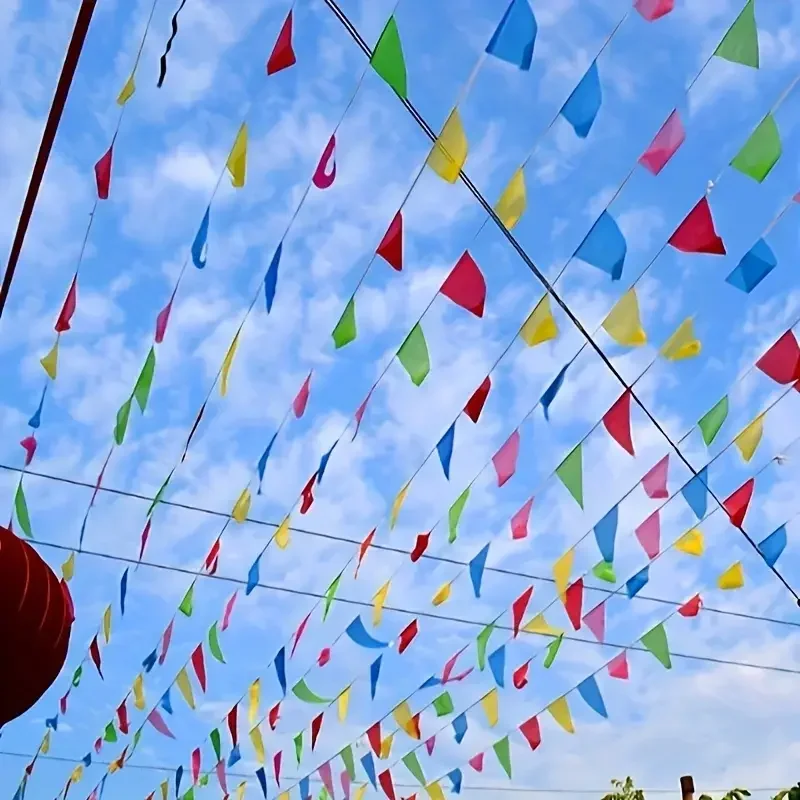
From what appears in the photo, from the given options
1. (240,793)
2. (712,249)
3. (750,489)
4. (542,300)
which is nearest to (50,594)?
(542,300)

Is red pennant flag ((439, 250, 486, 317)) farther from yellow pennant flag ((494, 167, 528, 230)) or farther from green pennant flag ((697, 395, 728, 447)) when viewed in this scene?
green pennant flag ((697, 395, 728, 447))

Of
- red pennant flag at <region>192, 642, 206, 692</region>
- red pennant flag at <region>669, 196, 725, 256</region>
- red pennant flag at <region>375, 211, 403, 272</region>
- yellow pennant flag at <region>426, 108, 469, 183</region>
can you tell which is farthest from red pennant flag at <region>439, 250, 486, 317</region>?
red pennant flag at <region>192, 642, 206, 692</region>

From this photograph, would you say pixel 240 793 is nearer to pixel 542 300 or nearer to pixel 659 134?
pixel 542 300

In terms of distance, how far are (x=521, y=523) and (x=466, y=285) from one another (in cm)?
152

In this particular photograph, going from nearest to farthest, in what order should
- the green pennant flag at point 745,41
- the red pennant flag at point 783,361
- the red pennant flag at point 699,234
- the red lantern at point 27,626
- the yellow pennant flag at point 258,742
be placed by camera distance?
the red lantern at point 27,626, the green pennant flag at point 745,41, the red pennant flag at point 699,234, the red pennant flag at point 783,361, the yellow pennant flag at point 258,742

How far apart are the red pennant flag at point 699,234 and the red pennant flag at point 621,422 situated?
84 cm

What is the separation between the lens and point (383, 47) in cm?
270

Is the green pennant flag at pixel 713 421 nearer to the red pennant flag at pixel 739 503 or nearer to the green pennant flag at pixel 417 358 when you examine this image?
the red pennant flag at pixel 739 503

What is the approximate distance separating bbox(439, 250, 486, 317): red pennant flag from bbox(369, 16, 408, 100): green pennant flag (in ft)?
2.94

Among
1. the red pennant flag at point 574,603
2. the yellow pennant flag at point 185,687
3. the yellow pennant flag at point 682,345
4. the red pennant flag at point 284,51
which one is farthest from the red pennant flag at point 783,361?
the yellow pennant flag at point 185,687

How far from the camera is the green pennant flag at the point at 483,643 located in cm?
509

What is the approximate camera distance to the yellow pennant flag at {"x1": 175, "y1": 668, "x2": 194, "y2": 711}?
19.0ft

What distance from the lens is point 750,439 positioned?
3982mm

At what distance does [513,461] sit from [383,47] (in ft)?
6.72
